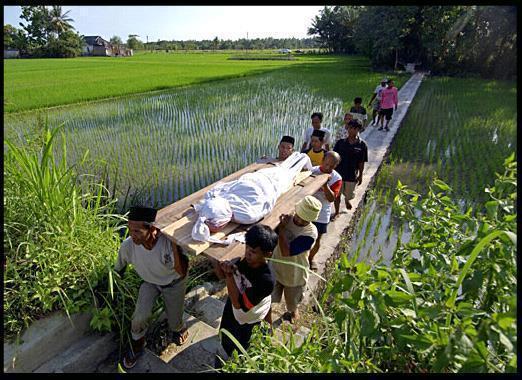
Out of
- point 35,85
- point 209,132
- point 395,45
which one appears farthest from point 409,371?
point 395,45

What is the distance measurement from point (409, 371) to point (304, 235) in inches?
50.5

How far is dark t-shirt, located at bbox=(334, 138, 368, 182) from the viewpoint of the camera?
4254 millimetres

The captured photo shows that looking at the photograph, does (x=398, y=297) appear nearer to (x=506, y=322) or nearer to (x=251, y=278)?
(x=506, y=322)

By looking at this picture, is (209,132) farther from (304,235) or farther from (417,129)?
(304,235)

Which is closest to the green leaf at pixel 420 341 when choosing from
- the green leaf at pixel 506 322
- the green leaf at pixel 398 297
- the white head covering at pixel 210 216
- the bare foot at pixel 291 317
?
the green leaf at pixel 398 297

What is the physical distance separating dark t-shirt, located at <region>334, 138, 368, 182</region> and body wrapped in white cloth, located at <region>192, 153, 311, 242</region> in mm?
1651

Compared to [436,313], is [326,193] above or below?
below

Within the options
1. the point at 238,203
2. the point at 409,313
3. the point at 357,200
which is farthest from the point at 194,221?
Result: the point at 357,200

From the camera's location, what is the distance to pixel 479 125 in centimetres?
956

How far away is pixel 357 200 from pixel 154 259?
134 inches

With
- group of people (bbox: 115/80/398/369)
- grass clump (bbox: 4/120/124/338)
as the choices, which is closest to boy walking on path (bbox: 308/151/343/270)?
group of people (bbox: 115/80/398/369)

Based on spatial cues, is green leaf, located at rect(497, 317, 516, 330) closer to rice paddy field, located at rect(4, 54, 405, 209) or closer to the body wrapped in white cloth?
the body wrapped in white cloth

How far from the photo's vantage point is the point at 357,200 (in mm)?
4871

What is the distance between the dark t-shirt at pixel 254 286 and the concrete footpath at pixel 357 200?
0.91 feet
